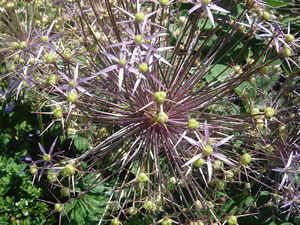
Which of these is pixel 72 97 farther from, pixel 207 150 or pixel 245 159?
pixel 245 159

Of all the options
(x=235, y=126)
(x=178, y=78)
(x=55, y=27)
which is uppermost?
(x=55, y=27)

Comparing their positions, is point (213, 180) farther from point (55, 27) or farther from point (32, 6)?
point (32, 6)

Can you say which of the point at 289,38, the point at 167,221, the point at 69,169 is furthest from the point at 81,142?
the point at 289,38

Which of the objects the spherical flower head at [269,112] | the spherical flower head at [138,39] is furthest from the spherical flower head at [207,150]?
the spherical flower head at [138,39]

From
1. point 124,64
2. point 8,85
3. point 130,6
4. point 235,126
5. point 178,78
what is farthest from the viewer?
point 8,85

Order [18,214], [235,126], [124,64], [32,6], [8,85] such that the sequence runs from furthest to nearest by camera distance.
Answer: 1. [8,85]
2. [32,6]
3. [18,214]
4. [235,126]
5. [124,64]

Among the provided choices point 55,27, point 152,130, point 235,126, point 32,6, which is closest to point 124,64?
point 152,130

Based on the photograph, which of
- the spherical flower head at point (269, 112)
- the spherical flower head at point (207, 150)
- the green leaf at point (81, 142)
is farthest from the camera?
the green leaf at point (81, 142)

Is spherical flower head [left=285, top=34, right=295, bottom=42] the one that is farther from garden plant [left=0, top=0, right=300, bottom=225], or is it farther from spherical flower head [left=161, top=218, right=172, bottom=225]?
spherical flower head [left=161, top=218, right=172, bottom=225]

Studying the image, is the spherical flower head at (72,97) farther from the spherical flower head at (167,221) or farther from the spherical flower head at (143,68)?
the spherical flower head at (167,221)
